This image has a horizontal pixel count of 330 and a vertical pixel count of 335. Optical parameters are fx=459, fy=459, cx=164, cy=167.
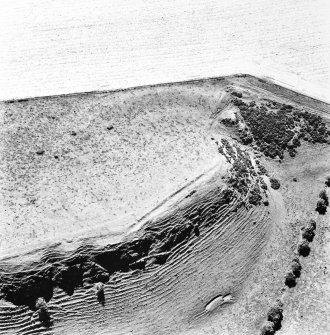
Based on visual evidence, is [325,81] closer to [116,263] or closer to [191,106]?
[191,106]

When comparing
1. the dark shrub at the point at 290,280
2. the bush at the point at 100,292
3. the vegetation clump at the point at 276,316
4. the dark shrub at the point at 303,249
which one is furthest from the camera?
the dark shrub at the point at 303,249

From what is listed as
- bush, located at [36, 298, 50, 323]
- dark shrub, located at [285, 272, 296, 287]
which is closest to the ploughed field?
bush, located at [36, 298, 50, 323]

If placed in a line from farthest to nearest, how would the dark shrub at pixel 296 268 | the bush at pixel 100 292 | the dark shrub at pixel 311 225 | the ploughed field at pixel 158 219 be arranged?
1. the dark shrub at pixel 311 225
2. the dark shrub at pixel 296 268
3. the bush at pixel 100 292
4. the ploughed field at pixel 158 219

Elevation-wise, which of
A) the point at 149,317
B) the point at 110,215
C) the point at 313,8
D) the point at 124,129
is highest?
the point at 313,8

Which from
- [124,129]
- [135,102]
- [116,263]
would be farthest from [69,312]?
[135,102]

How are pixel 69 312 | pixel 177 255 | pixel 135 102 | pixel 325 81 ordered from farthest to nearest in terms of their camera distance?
pixel 325 81 < pixel 135 102 < pixel 177 255 < pixel 69 312

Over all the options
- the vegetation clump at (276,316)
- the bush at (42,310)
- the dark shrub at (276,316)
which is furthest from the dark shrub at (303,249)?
the bush at (42,310)

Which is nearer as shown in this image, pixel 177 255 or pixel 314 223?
pixel 177 255

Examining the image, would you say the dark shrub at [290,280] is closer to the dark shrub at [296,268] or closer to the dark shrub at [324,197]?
the dark shrub at [296,268]
